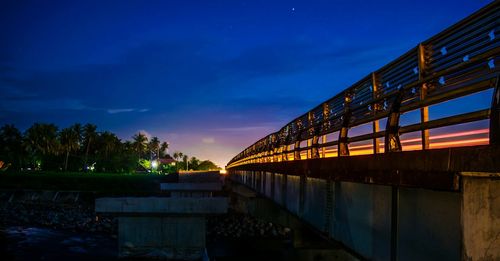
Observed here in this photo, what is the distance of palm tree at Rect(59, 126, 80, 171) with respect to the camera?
433 ft

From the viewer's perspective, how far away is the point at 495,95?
3998 millimetres

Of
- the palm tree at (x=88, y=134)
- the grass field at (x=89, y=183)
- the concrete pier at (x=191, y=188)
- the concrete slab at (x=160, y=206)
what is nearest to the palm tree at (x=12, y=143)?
the palm tree at (x=88, y=134)

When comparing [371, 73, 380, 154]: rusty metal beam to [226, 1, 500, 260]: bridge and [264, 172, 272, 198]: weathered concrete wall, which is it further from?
[264, 172, 272, 198]: weathered concrete wall

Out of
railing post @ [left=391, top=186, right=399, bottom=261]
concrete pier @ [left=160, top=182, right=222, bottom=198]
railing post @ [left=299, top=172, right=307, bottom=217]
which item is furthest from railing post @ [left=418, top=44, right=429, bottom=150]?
concrete pier @ [left=160, top=182, right=222, bottom=198]

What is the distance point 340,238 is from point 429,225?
3333 millimetres

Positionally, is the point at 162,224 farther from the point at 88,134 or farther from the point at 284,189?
the point at 88,134

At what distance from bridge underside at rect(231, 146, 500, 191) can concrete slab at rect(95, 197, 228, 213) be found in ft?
67.8

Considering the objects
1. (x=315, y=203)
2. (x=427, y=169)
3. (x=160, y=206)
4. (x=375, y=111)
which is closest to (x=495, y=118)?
(x=427, y=169)

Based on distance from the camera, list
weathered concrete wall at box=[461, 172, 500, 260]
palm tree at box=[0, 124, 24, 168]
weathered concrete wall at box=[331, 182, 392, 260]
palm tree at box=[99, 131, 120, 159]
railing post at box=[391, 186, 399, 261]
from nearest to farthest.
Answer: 1. weathered concrete wall at box=[461, 172, 500, 260]
2. railing post at box=[391, 186, 399, 261]
3. weathered concrete wall at box=[331, 182, 392, 260]
4. palm tree at box=[0, 124, 24, 168]
5. palm tree at box=[99, 131, 120, 159]

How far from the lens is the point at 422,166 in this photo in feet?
14.5

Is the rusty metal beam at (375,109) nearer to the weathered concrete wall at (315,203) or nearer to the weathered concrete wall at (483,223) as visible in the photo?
the weathered concrete wall at (315,203)

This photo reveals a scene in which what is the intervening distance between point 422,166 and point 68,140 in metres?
138

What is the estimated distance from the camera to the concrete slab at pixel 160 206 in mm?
27142

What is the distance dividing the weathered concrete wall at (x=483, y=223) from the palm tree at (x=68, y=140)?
13569cm
